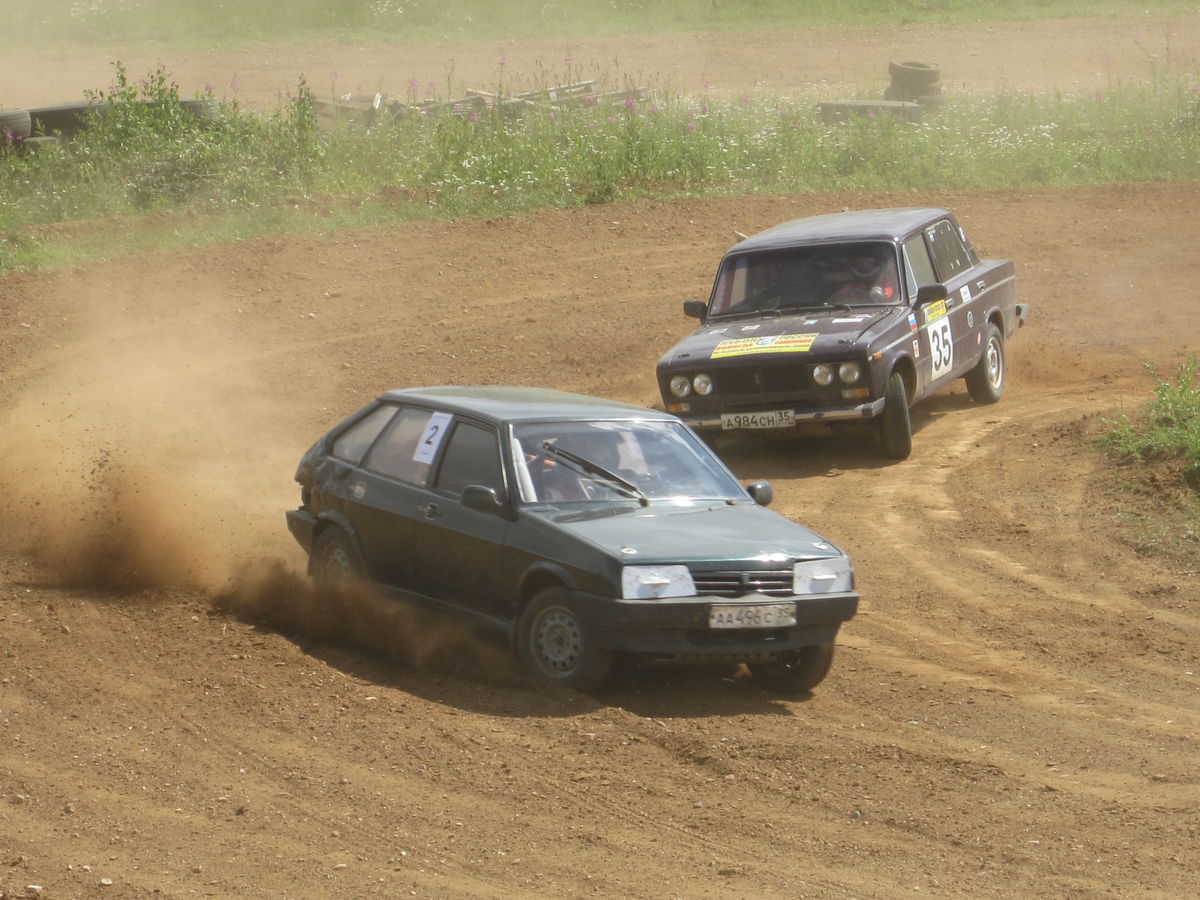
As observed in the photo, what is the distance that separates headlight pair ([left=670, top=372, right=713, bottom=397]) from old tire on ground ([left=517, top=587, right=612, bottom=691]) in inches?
211

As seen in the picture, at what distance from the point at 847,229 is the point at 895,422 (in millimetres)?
1864

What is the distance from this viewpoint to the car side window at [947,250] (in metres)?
13.6

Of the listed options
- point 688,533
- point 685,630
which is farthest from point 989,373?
point 685,630

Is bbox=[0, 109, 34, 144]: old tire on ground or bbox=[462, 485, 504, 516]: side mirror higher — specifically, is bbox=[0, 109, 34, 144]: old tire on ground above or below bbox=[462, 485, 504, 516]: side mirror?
above

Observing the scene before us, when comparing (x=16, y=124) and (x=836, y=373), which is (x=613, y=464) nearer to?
(x=836, y=373)

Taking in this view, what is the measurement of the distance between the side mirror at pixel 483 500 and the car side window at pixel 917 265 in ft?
20.8

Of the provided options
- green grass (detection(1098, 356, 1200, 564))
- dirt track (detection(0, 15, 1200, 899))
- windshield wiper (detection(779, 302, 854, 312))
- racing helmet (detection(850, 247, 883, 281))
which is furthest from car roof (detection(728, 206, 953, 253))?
green grass (detection(1098, 356, 1200, 564))

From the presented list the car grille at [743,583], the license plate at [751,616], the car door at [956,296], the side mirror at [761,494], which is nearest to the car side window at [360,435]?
the side mirror at [761,494]

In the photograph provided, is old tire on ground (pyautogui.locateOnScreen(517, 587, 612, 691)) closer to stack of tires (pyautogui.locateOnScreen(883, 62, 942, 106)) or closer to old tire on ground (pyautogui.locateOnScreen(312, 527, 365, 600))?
old tire on ground (pyautogui.locateOnScreen(312, 527, 365, 600))

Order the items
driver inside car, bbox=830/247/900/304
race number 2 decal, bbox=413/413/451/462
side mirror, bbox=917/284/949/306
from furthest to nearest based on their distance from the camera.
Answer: driver inside car, bbox=830/247/900/304, side mirror, bbox=917/284/949/306, race number 2 decal, bbox=413/413/451/462

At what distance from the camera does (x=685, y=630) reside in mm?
6969

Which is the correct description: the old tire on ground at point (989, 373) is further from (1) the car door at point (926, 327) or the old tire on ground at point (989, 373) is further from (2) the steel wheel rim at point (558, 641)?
(2) the steel wheel rim at point (558, 641)

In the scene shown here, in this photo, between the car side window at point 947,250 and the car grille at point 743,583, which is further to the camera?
the car side window at point 947,250

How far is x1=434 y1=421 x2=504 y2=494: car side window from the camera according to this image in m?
7.80
